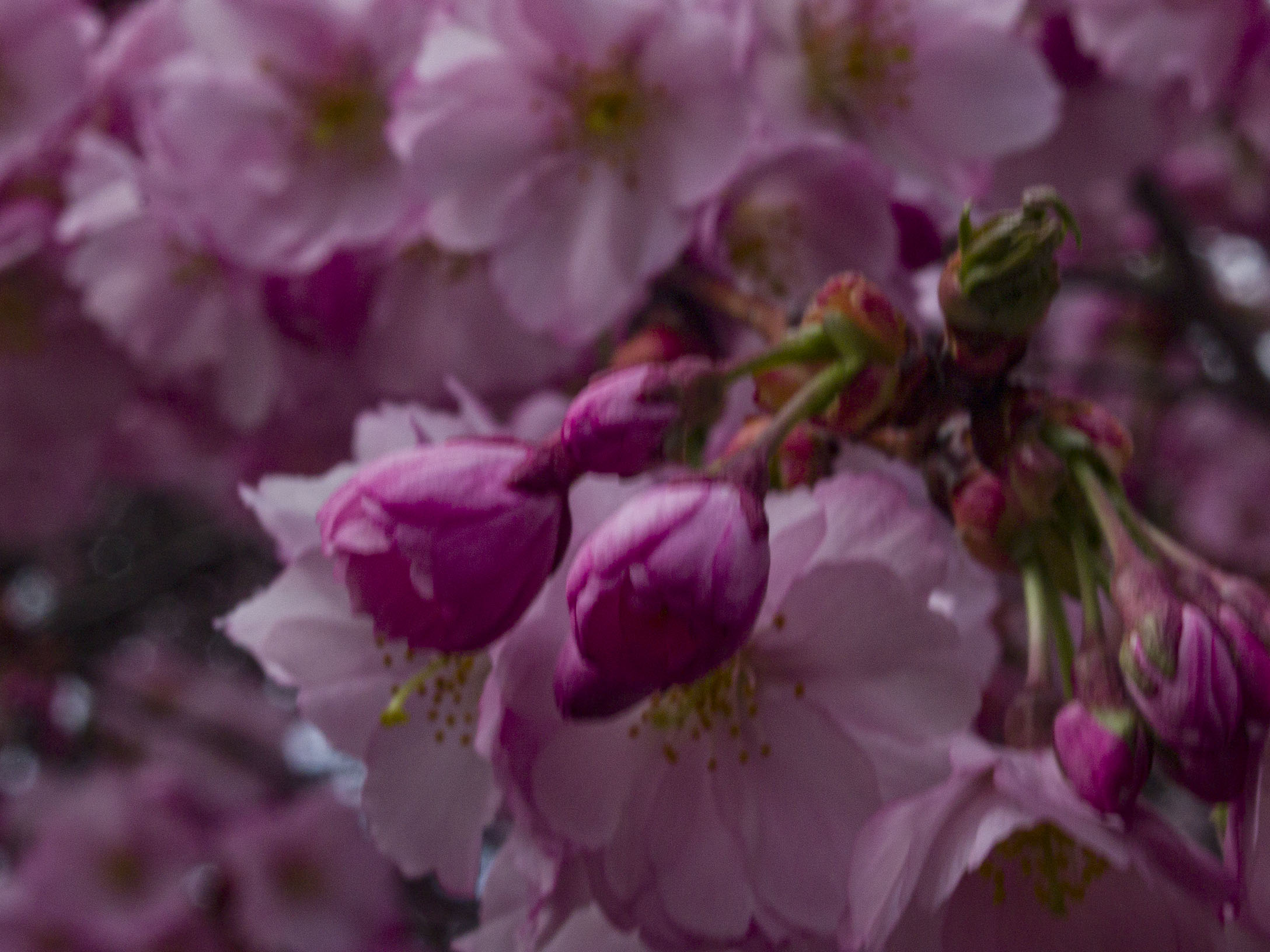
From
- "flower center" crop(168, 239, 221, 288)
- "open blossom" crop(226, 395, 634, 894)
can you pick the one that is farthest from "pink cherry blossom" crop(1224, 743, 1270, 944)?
"flower center" crop(168, 239, 221, 288)

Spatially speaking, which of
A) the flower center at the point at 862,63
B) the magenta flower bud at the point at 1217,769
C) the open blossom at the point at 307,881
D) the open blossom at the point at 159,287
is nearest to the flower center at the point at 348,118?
the open blossom at the point at 159,287

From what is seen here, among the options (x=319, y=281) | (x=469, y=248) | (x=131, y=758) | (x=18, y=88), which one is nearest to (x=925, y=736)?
(x=469, y=248)

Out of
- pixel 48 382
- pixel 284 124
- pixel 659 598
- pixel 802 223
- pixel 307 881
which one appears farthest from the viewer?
pixel 307 881

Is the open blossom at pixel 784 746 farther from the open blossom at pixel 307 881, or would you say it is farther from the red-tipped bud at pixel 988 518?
the open blossom at pixel 307 881

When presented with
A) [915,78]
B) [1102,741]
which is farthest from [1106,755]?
[915,78]

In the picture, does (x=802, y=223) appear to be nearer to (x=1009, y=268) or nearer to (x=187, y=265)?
(x=1009, y=268)

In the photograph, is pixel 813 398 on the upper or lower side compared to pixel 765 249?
upper

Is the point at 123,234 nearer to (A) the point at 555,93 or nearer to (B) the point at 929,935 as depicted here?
(A) the point at 555,93
